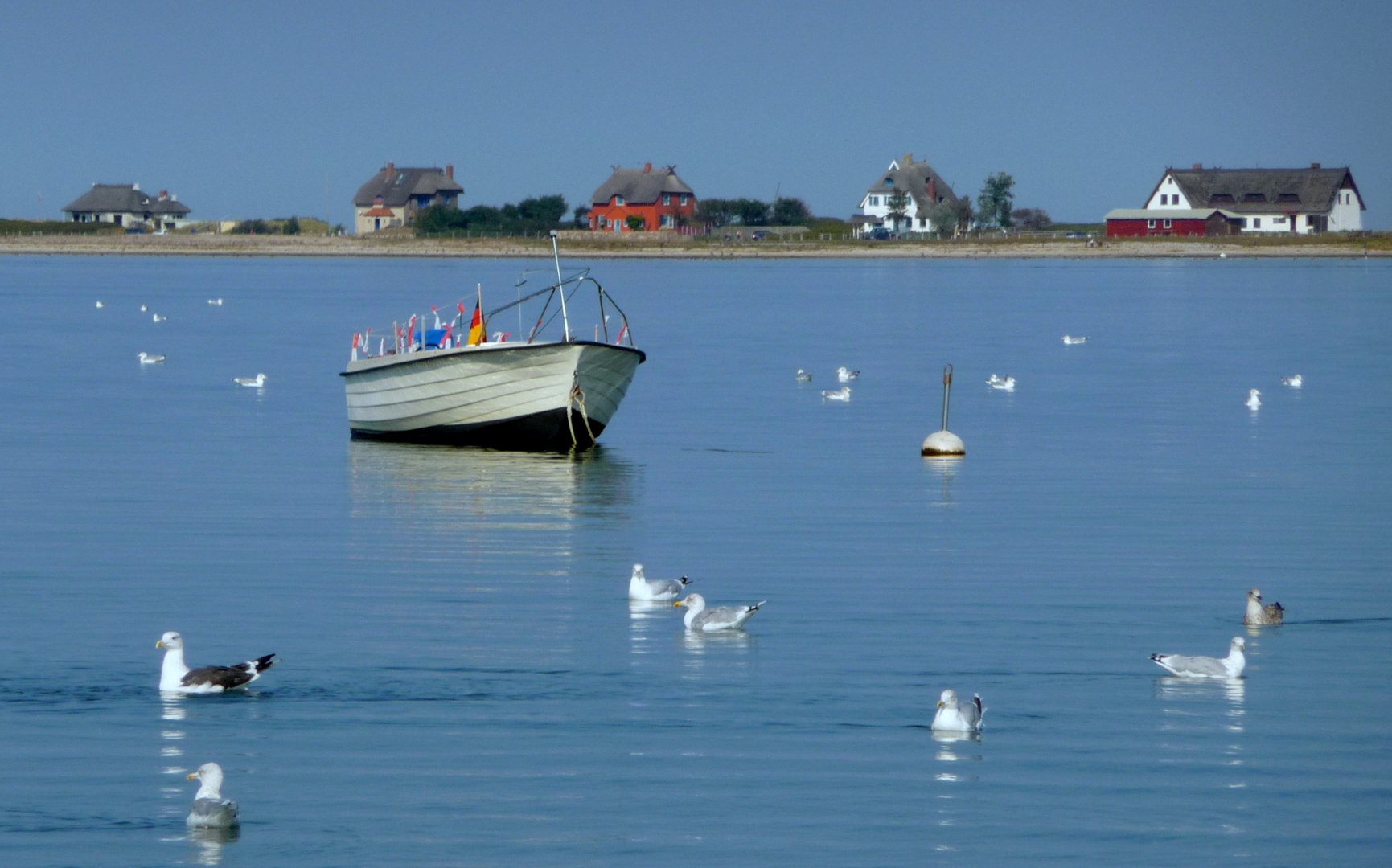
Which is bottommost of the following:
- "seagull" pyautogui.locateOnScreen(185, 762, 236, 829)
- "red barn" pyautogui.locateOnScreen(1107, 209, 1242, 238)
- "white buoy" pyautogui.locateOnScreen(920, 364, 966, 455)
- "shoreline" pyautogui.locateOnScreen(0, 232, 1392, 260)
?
"seagull" pyautogui.locateOnScreen(185, 762, 236, 829)

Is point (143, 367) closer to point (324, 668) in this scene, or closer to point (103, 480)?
point (103, 480)

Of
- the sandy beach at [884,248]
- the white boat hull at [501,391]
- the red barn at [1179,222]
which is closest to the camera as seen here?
the white boat hull at [501,391]

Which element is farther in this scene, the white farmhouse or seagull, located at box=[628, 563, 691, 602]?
the white farmhouse

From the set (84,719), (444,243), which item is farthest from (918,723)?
(444,243)

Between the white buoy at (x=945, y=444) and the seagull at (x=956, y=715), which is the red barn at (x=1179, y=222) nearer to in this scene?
the white buoy at (x=945, y=444)

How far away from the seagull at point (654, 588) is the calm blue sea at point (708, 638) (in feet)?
1.00

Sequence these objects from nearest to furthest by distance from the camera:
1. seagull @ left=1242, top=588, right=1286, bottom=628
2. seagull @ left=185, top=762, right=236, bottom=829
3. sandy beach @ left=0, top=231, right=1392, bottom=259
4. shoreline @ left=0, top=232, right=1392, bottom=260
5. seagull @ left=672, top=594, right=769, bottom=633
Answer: seagull @ left=185, top=762, right=236, bottom=829
seagull @ left=672, top=594, right=769, bottom=633
seagull @ left=1242, top=588, right=1286, bottom=628
shoreline @ left=0, top=232, right=1392, bottom=260
sandy beach @ left=0, top=231, right=1392, bottom=259

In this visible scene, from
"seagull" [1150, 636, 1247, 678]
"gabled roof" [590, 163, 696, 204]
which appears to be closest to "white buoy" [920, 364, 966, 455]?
"seagull" [1150, 636, 1247, 678]

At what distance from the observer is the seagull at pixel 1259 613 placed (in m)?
19.4

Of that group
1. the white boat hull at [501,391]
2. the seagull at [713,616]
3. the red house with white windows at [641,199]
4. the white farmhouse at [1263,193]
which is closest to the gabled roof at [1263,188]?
the white farmhouse at [1263,193]

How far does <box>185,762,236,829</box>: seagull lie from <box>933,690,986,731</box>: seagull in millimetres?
5755

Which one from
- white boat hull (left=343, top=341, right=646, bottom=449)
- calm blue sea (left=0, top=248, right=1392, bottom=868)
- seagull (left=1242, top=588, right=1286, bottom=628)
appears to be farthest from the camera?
white boat hull (left=343, top=341, right=646, bottom=449)

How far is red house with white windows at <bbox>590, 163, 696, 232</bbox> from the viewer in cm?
19000

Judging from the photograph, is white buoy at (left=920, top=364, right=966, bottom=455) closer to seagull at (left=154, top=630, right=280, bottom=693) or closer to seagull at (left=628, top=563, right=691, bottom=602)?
seagull at (left=628, top=563, right=691, bottom=602)
